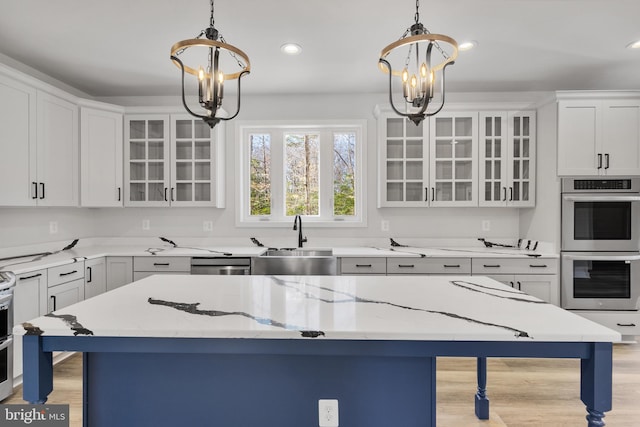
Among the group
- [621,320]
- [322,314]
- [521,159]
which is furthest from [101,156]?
[621,320]

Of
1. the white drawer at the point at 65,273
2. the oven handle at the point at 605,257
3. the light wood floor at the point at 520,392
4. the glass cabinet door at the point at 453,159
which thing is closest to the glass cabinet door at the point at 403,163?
the glass cabinet door at the point at 453,159

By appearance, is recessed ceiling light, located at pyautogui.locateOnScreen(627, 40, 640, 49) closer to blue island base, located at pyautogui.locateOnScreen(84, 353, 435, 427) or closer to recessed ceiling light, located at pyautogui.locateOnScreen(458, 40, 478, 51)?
recessed ceiling light, located at pyautogui.locateOnScreen(458, 40, 478, 51)

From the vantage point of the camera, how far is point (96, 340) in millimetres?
1254

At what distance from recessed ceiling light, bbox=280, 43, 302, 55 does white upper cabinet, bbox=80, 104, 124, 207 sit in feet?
6.31

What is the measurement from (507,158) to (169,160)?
3422 mm

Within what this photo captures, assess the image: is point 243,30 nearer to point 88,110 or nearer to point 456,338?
point 88,110

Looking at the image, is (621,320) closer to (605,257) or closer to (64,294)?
(605,257)

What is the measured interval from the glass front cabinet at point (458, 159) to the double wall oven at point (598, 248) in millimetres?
417

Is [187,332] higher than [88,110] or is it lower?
lower

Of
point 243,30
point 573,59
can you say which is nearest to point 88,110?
point 243,30

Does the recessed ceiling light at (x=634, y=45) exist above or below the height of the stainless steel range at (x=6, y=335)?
above

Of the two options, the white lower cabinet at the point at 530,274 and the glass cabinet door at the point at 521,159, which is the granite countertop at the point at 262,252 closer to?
the white lower cabinet at the point at 530,274

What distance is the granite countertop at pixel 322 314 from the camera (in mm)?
1178

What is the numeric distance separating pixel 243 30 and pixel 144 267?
2220 mm
